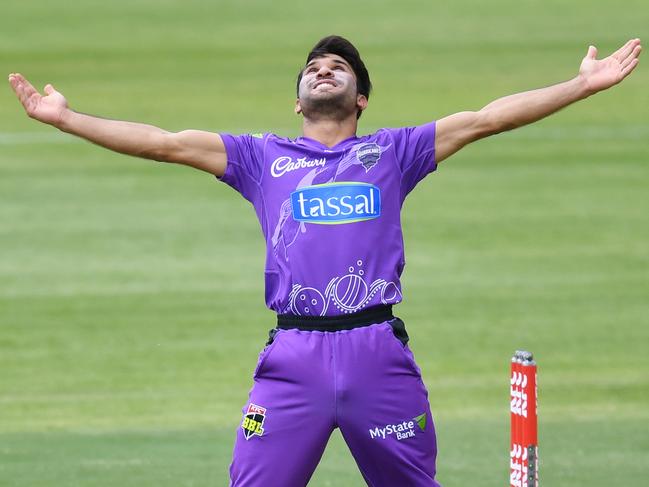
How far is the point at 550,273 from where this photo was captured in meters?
16.4

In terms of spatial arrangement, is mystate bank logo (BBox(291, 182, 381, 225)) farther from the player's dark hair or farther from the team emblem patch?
the player's dark hair

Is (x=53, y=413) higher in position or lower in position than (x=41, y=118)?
lower

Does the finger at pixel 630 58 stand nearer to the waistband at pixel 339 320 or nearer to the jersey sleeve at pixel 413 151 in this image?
the jersey sleeve at pixel 413 151

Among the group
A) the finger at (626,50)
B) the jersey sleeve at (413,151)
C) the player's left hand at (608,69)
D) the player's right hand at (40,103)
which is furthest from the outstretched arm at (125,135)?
the finger at (626,50)

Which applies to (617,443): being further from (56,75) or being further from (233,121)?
(56,75)

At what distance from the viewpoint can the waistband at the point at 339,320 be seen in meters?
6.38

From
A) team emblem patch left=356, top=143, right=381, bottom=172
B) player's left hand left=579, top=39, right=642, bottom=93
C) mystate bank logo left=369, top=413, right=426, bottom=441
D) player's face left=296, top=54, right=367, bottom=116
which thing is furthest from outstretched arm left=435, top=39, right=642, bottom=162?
mystate bank logo left=369, top=413, right=426, bottom=441

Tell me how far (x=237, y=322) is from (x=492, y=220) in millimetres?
4655

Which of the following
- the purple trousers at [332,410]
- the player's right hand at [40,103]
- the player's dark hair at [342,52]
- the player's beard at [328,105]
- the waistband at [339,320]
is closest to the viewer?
the purple trousers at [332,410]

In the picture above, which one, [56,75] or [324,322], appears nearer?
[324,322]

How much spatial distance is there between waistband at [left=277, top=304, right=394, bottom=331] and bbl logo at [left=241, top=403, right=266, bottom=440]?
0.37 metres

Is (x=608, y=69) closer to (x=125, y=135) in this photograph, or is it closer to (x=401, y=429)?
(x=401, y=429)

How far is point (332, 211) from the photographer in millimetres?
6426

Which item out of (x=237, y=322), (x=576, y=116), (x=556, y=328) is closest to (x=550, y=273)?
(x=556, y=328)
